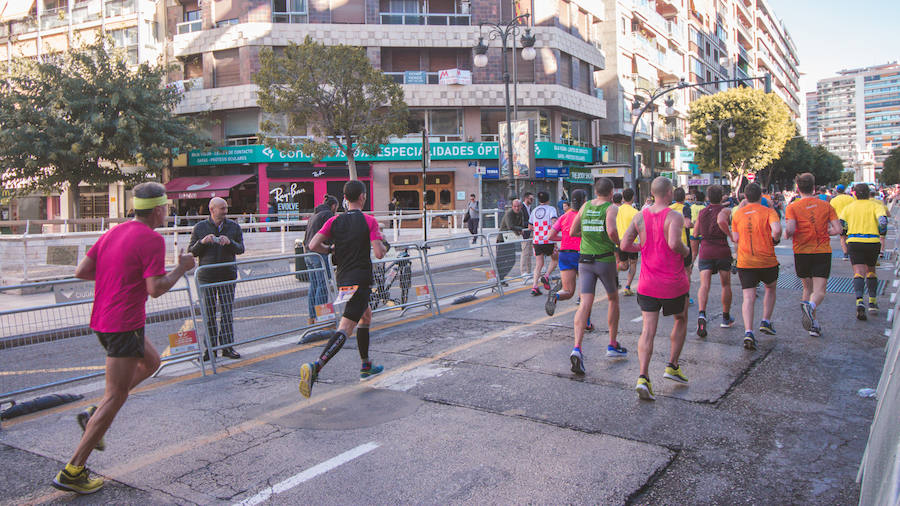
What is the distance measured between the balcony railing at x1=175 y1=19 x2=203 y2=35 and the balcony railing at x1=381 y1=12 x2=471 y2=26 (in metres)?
10.0

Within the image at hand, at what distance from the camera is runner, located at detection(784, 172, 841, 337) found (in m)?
7.77

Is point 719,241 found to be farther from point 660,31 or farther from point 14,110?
point 660,31

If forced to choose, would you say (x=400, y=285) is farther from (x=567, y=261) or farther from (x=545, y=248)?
(x=567, y=261)

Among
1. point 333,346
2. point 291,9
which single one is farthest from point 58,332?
point 291,9

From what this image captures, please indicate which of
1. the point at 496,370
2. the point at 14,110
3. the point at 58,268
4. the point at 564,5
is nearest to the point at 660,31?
the point at 564,5

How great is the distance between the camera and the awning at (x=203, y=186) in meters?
34.2

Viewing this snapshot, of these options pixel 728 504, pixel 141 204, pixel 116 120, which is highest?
pixel 116 120

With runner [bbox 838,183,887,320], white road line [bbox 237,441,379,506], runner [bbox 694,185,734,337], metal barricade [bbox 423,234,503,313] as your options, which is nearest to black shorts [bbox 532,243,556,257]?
metal barricade [bbox 423,234,503,313]

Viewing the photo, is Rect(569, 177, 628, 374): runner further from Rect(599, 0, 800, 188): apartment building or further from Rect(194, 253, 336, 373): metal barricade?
Rect(599, 0, 800, 188): apartment building

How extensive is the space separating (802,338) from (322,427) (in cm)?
551

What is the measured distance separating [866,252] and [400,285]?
637 centimetres

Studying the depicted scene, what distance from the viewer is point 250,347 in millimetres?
7777

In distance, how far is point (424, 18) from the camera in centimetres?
3581

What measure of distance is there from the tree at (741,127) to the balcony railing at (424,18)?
2544cm
